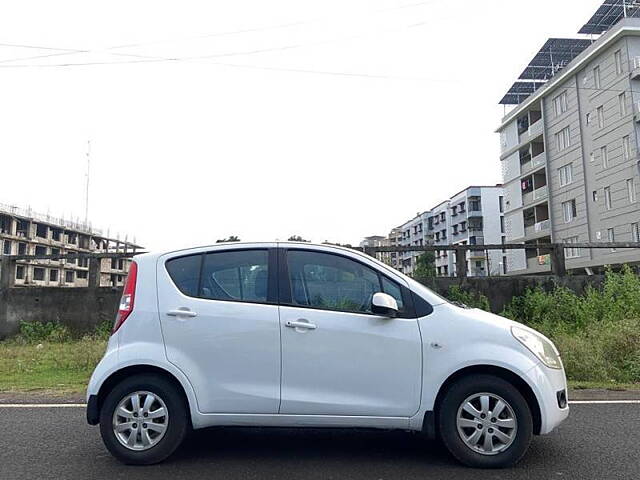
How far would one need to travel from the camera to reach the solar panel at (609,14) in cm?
3838

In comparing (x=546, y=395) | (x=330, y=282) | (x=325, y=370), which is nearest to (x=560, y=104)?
(x=546, y=395)

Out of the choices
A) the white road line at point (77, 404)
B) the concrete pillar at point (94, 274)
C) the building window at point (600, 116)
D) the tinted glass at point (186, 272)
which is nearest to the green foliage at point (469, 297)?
the white road line at point (77, 404)

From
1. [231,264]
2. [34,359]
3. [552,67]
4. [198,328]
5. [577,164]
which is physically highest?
[552,67]

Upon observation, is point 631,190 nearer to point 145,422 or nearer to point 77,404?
point 77,404

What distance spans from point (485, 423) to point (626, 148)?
125 feet

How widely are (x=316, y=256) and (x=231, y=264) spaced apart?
74cm

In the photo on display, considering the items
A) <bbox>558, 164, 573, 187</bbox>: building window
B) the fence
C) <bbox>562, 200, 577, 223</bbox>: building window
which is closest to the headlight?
the fence

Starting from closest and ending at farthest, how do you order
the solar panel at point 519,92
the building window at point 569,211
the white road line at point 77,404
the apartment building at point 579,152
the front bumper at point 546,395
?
the front bumper at point 546,395 < the white road line at point 77,404 < the apartment building at point 579,152 < the building window at point 569,211 < the solar panel at point 519,92

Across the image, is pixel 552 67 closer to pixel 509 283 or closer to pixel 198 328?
pixel 509 283

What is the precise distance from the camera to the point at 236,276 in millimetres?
4469

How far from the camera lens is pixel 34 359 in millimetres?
10383

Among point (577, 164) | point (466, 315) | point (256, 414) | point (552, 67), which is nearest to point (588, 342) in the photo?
point (466, 315)

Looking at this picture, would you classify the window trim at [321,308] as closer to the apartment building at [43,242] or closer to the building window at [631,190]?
the building window at [631,190]

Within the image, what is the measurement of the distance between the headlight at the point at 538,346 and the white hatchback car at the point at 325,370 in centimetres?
1
